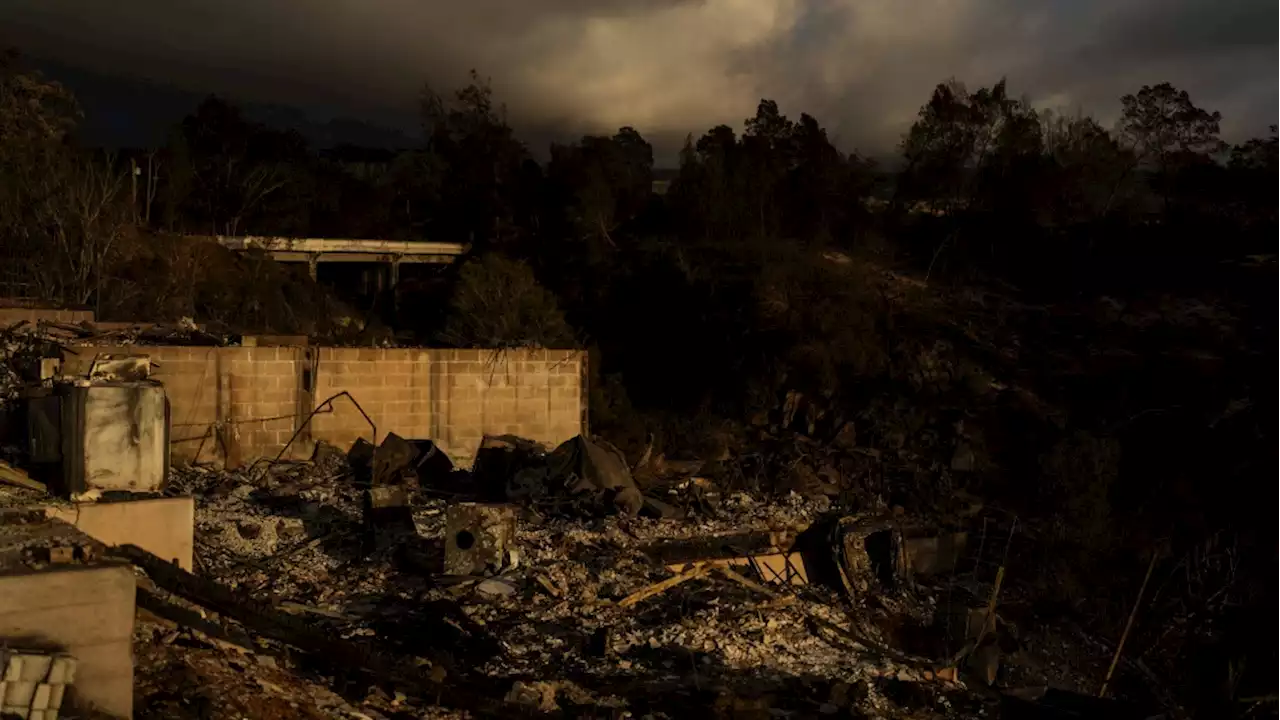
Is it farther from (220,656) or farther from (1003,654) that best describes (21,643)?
(1003,654)

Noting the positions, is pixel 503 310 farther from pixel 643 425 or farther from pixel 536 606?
pixel 536 606

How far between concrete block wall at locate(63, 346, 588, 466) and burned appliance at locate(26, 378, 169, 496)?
11.9 feet

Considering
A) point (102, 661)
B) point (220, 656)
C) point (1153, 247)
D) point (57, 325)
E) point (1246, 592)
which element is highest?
point (1153, 247)

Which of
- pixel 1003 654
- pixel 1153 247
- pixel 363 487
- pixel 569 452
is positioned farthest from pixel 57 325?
pixel 1153 247

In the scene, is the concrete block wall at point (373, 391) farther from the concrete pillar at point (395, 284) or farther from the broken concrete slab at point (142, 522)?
the concrete pillar at point (395, 284)

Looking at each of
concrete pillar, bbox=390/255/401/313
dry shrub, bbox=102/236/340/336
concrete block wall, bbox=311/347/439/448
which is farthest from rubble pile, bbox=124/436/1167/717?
concrete pillar, bbox=390/255/401/313

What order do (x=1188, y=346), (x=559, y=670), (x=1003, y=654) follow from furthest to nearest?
1. (x=1188, y=346)
2. (x=1003, y=654)
3. (x=559, y=670)

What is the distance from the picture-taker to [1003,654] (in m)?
9.34

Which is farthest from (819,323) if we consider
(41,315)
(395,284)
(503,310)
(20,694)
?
(20,694)

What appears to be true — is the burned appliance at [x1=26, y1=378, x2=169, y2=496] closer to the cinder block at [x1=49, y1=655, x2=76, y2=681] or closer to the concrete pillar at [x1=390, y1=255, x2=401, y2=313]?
the cinder block at [x1=49, y1=655, x2=76, y2=681]

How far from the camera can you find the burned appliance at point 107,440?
7.04 m

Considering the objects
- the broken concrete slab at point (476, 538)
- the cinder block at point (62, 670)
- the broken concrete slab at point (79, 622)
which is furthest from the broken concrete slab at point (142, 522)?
the broken concrete slab at point (476, 538)

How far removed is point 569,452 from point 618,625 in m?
4.33

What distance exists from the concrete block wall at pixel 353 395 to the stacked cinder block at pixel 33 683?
324 inches
